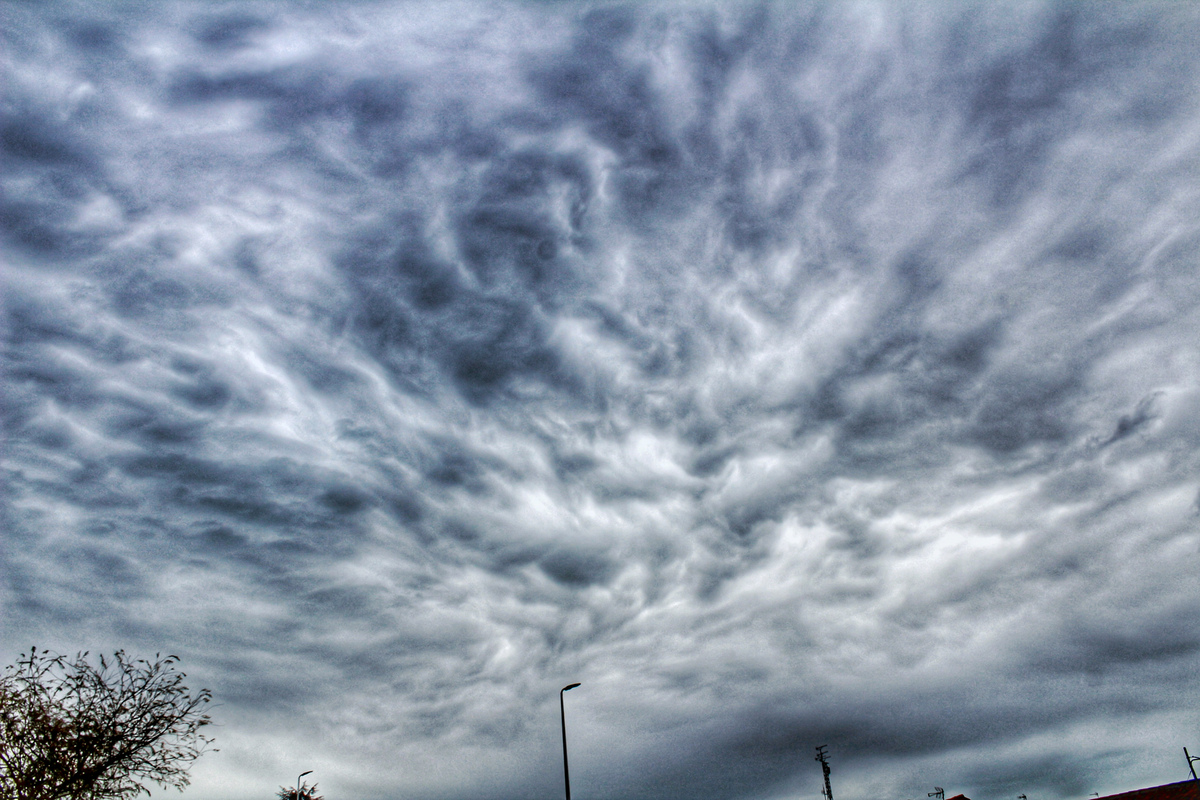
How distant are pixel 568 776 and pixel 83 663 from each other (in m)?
20.6

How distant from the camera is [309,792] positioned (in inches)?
2293

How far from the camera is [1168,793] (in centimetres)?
4856

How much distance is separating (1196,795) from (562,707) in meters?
45.6

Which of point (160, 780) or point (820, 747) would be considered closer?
point (160, 780)

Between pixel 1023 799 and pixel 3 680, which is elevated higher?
pixel 3 680

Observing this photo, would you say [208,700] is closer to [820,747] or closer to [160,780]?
[160,780]

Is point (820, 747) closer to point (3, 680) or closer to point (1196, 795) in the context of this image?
point (1196, 795)

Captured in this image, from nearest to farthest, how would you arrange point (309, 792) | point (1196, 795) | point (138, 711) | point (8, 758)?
point (8, 758) < point (138, 711) < point (1196, 795) < point (309, 792)

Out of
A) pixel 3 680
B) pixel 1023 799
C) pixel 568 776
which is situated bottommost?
pixel 1023 799

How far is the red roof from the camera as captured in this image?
4669 centimetres

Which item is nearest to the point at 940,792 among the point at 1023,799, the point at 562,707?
the point at 1023,799

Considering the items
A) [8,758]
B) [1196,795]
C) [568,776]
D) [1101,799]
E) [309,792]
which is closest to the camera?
→ [8,758]

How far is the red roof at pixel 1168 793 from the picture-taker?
46.7m

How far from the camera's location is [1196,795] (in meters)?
45.9
